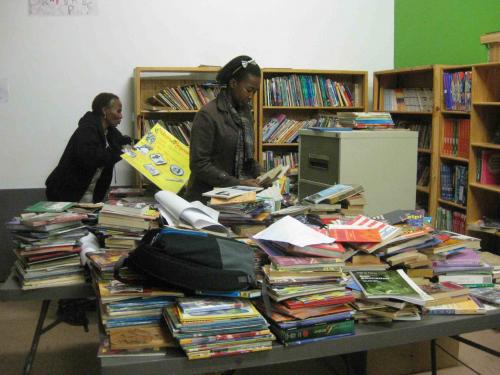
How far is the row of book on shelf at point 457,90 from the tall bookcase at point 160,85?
1.49 m

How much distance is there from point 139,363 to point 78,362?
Answer: 178 cm

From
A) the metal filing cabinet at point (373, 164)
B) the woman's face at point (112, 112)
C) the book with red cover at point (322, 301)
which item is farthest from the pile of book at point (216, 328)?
the woman's face at point (112, 112)

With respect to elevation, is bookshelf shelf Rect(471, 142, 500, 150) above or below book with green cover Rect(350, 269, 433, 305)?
above

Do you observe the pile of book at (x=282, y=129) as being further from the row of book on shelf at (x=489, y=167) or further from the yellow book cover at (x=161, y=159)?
the row of book on shelf at (x=489, y=167)

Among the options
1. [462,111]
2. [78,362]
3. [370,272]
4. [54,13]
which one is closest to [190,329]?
[370,272]

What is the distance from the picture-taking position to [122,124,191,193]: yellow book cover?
3684 mm

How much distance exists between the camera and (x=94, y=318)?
3.71 metres

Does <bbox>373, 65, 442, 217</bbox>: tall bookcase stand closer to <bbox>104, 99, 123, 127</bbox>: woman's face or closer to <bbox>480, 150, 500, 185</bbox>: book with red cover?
<bbox>480, 150, 500, 185</bbox>: book with red cover

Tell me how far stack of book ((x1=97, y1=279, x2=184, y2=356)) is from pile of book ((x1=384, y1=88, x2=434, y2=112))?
3.41 m

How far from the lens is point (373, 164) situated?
3342 millimetres

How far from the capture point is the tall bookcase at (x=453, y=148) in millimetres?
4102

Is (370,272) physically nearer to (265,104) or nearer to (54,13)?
(265,104)

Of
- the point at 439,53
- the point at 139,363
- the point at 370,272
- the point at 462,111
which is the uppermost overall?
the point at 439,53

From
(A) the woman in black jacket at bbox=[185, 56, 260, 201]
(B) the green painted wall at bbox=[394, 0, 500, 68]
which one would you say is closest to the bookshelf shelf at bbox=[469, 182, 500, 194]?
(B) the green painted wall at bbox=[394, 0, 500, 68]
